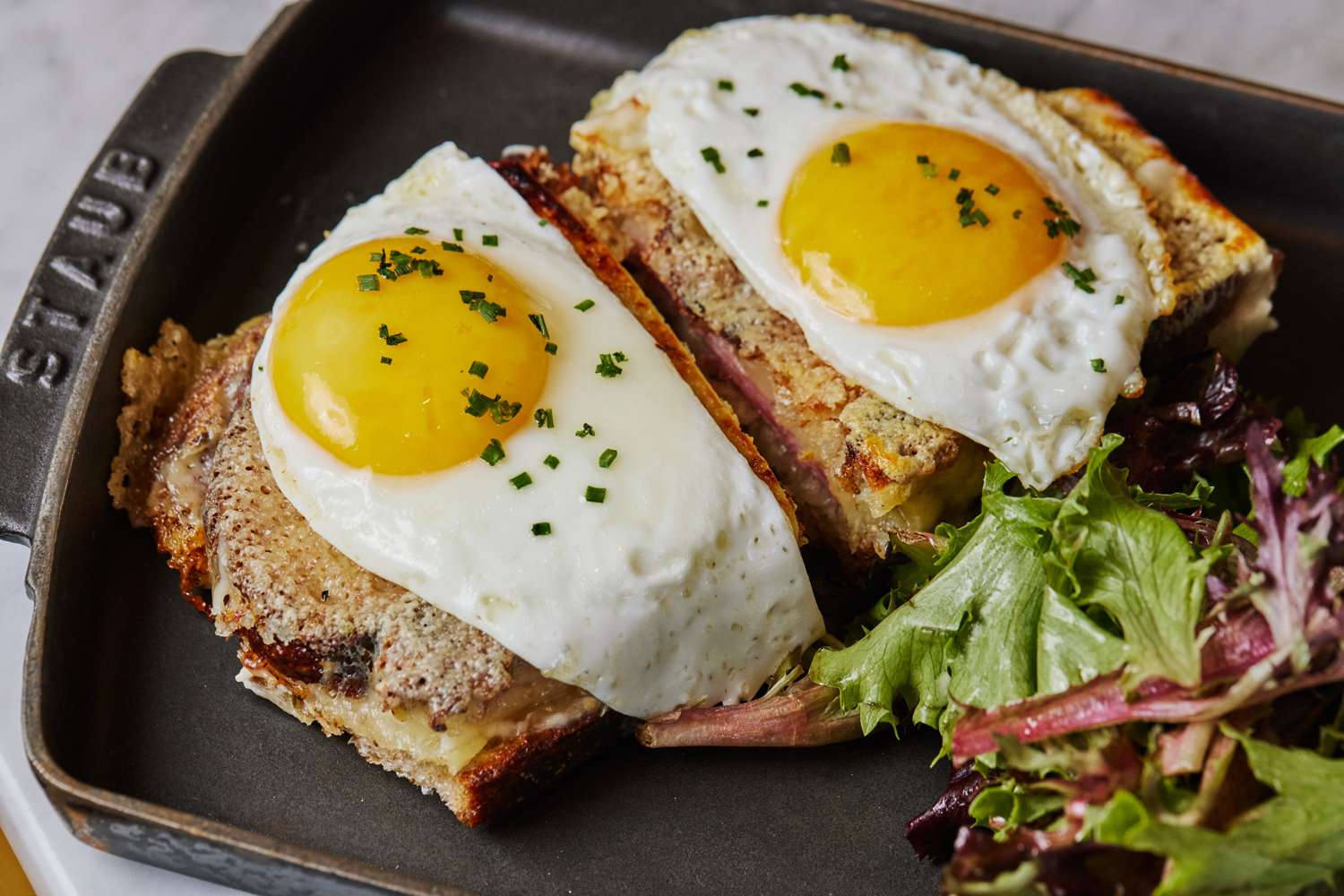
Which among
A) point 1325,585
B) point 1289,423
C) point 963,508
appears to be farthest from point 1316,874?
point 1289,423

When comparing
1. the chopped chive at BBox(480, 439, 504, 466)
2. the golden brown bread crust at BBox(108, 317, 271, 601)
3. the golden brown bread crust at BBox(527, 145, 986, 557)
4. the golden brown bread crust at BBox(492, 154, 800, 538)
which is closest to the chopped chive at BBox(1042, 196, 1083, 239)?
the golden brown bread crust at BBox(527, 145, 986, 557)

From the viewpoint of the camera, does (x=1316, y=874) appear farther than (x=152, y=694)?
No

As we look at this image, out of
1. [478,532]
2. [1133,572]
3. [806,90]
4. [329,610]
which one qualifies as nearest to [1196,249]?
[806,90]

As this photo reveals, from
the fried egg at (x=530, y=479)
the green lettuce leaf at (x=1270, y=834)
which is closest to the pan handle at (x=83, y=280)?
the fried egg at (x=530, y=479)

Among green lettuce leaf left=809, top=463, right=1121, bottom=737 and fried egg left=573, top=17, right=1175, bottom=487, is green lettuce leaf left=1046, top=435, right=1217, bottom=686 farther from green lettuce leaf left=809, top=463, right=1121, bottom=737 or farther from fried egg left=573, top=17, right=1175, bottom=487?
fried egg left=573, top=17, right=1175, bottom=487

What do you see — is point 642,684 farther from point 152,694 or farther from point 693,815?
point 152,694

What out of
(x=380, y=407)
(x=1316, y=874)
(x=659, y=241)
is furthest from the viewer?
(x=659, y=241)

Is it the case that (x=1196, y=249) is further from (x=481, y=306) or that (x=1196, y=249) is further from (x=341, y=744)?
(x=341, y=744)
